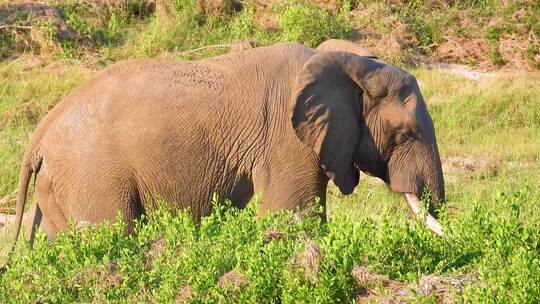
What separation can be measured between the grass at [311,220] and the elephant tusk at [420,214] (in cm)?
15

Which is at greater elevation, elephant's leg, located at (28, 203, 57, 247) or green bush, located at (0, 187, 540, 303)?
green bush, located at (0, 187, 540, 303)

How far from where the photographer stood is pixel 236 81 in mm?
8344

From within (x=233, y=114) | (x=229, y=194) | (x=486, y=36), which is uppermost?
(x=233, y=114)

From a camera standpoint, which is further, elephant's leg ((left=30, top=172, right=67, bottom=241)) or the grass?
elephant's leg ((left=30, top=172, right=67, bottom=241))

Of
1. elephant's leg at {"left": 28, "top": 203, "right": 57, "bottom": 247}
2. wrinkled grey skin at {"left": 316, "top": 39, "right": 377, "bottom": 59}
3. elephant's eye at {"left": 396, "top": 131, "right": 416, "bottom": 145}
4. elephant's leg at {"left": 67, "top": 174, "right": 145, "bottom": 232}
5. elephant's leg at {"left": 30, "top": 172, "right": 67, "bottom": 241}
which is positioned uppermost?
wrinkled grey skin at {"left": 316, "top": 39, "right": 377, "bottom": 59}

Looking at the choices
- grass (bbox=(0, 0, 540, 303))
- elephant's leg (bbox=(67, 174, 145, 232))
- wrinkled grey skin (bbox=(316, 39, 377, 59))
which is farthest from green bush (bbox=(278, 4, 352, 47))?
elephant's leg (bbox=(67, 174, 145, 232))

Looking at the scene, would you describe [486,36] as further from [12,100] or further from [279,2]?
[12,100]

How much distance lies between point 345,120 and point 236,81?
72 cm

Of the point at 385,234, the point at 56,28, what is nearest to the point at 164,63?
the point at 385,234

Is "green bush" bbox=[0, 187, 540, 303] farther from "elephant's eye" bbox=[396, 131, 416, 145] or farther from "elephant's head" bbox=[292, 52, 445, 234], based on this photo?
"elephant's eye" bbox=[396, 131, 416, 145]

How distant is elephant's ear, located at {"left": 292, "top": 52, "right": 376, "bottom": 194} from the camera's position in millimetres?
8195

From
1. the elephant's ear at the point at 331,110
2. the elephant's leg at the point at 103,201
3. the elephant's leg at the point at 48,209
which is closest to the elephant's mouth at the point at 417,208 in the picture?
the elephant's ear at the point at 331,110

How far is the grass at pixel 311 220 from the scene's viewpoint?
6.79 m

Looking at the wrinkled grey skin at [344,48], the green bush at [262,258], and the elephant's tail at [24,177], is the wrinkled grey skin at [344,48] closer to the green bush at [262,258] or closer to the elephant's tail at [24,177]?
the green bush at [262,258]
